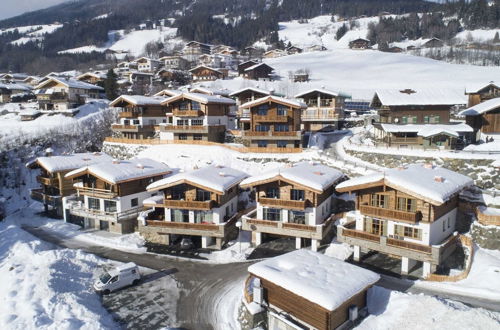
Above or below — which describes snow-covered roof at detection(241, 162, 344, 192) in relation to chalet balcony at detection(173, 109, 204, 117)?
Answer: below

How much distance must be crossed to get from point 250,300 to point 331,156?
23.8 meters

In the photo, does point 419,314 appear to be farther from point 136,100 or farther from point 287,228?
point 136,100

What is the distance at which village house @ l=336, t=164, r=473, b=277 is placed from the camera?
76.7 feet

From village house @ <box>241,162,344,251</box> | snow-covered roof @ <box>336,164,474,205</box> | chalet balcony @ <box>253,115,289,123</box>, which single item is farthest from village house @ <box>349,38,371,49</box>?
snow-covered roof @ <box>336,164,474,205</box>

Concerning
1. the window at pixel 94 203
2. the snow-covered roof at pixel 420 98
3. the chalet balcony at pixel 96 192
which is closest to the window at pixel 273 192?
the chalet balcony at pixel 96 192

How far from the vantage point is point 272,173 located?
2936 centimetres

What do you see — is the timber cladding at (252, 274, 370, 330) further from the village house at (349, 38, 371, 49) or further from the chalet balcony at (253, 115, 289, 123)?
the village house at (349, 38, 371, 49)

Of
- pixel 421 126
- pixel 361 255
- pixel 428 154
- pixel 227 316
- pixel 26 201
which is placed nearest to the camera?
pixel 227 316

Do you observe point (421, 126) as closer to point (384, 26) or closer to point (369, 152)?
point (369, 152)

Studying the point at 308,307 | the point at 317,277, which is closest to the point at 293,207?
the point at 317,277

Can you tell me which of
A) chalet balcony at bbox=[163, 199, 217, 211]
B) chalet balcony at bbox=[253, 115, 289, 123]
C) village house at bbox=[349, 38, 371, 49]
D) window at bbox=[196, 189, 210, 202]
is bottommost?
chalet balcony at bbox=[163, 199, 217, 211]

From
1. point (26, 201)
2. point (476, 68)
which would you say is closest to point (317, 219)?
point (26, 201)

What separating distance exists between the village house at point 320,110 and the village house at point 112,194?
2577cm

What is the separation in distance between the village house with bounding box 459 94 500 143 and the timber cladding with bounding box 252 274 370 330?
33.9 meters
